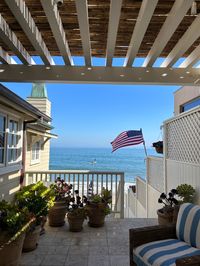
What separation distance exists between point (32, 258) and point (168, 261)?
1.93 meters

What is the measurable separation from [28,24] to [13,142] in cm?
281

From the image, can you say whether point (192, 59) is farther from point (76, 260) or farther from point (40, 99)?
point (40, 99)

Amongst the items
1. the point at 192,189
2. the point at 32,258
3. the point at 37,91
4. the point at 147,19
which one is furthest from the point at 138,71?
the point at 37,91

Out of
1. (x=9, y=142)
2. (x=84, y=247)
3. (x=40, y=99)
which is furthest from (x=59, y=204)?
(x=40, y=99)

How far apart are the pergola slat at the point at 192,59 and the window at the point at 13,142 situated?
3.20 m

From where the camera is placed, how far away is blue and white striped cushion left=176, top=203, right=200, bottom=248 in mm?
2459

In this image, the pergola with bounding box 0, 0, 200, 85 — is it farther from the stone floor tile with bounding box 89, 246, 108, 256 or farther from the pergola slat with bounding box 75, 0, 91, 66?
the stone floor tile with bounding box 89, 246, 108, 256

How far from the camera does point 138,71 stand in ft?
13.3

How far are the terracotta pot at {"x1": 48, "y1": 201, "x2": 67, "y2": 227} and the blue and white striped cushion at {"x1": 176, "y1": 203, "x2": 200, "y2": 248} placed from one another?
2.46 m

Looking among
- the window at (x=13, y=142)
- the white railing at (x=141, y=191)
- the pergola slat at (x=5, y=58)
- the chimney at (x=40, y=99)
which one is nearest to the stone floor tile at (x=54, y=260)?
the window at (x=13, y=142)

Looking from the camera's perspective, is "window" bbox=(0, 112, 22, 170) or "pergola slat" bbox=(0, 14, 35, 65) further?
"window" bbox=(0, 112, 22, 170)

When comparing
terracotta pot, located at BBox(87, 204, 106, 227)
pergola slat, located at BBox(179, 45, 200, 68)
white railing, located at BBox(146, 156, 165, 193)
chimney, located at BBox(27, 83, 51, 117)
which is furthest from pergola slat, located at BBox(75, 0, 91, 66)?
chimney, located at BBox(27, 83, 51, 117)

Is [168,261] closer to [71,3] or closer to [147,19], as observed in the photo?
[147,19]

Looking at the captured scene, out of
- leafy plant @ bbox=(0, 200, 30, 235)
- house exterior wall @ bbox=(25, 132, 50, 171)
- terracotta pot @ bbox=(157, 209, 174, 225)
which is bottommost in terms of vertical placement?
terracotta pot @ bbox=(157, 209, 174, 225)
